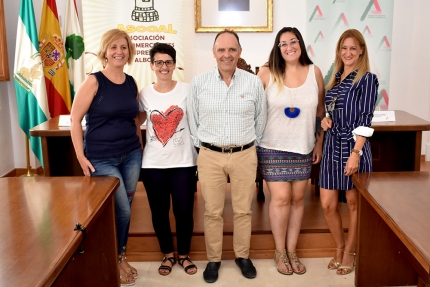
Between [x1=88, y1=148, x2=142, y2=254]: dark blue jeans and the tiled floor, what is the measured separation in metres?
0.35

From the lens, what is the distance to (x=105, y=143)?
220cm

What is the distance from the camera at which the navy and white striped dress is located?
2.28m

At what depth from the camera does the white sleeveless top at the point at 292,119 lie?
2338 mm

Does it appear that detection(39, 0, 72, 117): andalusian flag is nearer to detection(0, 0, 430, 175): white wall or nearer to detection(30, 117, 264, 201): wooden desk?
detection(0, 0, 430, 175): white wall

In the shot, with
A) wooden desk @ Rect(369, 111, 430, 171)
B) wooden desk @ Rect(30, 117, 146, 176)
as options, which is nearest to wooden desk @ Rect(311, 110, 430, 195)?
wooden desk @ Rect(369, 111, 430, 171)

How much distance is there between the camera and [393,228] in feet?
4.92

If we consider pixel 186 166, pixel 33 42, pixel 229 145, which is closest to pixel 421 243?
pixel 229 145

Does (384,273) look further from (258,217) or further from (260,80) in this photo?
(260,80)

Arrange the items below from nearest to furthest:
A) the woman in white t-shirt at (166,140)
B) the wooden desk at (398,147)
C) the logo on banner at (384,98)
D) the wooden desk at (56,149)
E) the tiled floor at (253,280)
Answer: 1. the woman in white t-shirt at (166,140)
2. the tiled floor at (253,280)
3. the wooden desk at (56,149)
4. the wooden desk at (398,147)
5. the logo on banner at (384,98)

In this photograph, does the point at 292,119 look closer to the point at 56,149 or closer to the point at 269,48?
the point at 56,149

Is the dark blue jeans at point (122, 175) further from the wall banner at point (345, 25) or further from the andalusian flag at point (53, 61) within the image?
the wall banner at point (345, 25)

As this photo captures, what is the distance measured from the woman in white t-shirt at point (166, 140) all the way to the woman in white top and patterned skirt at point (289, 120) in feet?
1.38

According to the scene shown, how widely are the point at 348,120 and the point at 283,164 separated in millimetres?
408

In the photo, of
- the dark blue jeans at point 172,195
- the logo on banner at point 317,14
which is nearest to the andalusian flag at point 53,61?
the dark blue jeans at point 172,195
